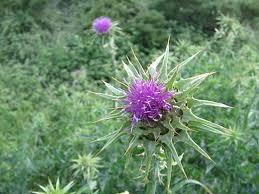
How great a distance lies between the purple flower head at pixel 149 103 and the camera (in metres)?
1.88

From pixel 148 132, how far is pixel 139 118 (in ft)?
0.22

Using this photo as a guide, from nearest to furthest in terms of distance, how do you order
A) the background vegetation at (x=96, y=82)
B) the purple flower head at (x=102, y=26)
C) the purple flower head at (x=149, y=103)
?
the purple flower head at (x=149, y=103), the background vegetation at (x=96, y=82), the purple flower head at (x=102, y=26)

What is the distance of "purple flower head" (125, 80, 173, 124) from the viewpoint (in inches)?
74.1

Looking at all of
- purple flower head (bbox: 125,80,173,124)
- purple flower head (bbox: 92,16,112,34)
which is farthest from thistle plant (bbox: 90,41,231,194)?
purple flower head (bbox: 92,16,112,34)

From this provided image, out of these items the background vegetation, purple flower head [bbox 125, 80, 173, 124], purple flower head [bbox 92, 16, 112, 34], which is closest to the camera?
purple flower head [bbox 125, 80, 173, 124]

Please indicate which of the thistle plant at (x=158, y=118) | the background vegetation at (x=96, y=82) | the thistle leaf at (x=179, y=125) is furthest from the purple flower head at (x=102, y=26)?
the thistle leaf at (x=179, y=125)

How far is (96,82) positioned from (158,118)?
348cm

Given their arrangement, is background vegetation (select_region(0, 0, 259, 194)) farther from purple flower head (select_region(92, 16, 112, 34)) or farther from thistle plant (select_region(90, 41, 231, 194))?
thistle plant (select_region(90, 41, 231, 194))

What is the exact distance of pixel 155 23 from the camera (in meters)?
7.07

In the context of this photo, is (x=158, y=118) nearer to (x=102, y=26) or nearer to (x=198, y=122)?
(x=198, y=122)

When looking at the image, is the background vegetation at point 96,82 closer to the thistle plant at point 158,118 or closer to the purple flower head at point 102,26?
the purple flower head at point 102,26

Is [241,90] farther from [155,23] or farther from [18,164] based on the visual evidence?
[155,23]

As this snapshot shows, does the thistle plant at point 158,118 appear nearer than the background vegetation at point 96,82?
Yes

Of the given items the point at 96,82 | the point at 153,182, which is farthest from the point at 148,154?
the point at 96,82
